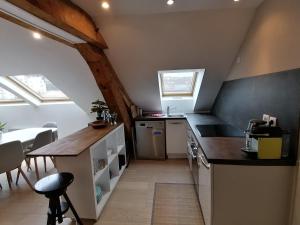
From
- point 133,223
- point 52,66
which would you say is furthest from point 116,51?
point 133,223

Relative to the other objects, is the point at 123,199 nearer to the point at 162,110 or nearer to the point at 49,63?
the point at 162,110

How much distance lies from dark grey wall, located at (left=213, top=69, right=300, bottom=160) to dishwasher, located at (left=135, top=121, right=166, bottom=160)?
4.23ft

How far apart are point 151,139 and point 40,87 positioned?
307 cm

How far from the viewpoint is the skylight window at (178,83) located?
383 cm

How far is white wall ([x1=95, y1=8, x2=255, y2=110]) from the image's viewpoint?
2.27 metres

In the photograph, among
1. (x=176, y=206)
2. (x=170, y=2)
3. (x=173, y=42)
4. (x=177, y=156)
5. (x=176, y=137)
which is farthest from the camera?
(x=177, y=156)

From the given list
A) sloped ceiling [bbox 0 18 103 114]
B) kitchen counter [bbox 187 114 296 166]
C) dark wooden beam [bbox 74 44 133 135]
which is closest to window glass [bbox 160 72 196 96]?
dark wooden beam [bbox 74 44 133 135]

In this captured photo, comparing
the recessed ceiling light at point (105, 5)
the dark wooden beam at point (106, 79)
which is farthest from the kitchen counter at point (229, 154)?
the recessed ceiling light at point (105, 5)

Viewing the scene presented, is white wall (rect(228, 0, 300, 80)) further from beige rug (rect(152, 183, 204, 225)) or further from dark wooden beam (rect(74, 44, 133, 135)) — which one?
dark wooden beam (rect(74, 44, 133, 135))

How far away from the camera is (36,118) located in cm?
491

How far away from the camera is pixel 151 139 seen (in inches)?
152

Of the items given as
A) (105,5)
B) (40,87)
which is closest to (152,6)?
(105,5)

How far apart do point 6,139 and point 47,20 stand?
282cm

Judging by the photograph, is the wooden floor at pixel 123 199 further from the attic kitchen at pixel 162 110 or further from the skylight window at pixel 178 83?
the skylight window at pixel 178 83
